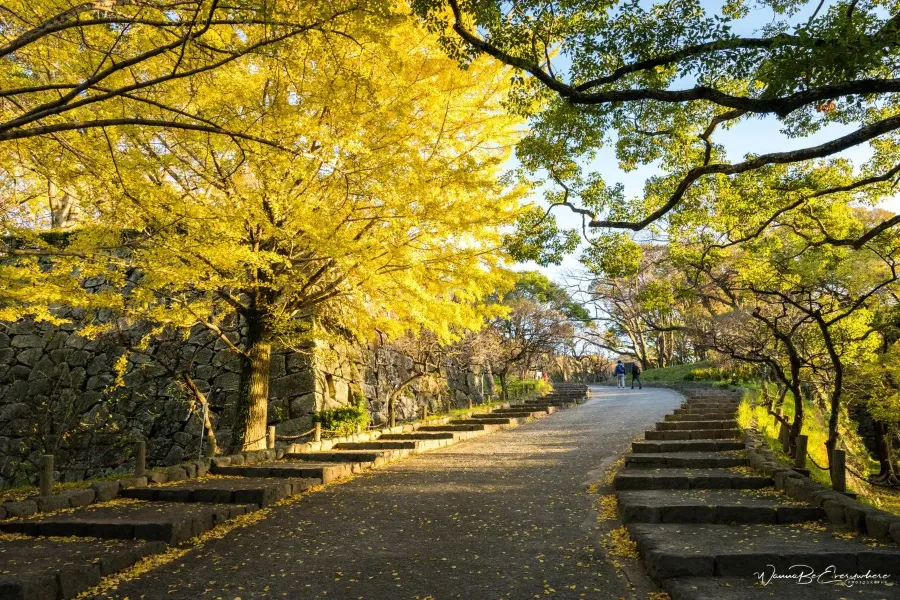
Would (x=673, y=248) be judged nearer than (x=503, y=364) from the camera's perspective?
Yes

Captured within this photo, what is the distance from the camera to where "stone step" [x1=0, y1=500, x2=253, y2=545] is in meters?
5.14

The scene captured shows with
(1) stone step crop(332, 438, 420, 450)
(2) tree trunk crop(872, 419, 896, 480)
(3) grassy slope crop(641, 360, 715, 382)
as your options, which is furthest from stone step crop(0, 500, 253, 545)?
(3) grassy slope crop(641, 360, 715, 382)

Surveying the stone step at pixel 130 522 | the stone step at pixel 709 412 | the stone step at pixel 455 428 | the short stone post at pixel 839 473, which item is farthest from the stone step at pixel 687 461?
the stone step at pixel 455 428

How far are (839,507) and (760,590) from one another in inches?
76.6

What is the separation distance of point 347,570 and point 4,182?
8565 millimetres

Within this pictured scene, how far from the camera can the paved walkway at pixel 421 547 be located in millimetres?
4098

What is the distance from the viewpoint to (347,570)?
448 centimetres

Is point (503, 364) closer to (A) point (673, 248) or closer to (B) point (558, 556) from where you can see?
(A) point (673, 248)

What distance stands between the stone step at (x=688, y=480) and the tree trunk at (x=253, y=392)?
6.03 m

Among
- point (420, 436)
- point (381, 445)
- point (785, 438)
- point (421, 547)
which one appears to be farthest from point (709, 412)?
point (421, 547)

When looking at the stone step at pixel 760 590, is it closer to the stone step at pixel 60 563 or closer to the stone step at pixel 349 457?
the stone step at pixel 60 563

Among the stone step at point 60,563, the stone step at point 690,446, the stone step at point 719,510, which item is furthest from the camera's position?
the stone step at point 690,446

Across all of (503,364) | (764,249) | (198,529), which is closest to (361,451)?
(198,529)

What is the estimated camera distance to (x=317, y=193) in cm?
774
